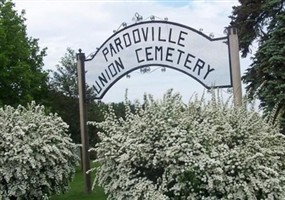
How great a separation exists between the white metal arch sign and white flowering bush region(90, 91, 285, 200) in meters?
2.73

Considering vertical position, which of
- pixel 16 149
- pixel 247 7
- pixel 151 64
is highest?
pixel 247 7

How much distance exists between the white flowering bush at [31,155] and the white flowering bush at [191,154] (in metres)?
1.62

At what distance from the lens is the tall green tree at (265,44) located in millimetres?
16000

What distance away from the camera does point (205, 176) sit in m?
5.88

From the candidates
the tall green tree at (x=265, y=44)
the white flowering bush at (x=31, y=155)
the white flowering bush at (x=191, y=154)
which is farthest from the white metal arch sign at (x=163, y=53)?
the tall green tree at (x=265, y=44)

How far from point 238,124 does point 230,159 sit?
0.59 metres

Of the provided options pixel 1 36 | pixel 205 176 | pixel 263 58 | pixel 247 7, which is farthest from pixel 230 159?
pixel 1 36

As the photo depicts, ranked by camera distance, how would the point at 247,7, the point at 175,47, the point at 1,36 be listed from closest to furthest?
1. the point at 175,47
2. the point at 247,7
3. the point at 1,36

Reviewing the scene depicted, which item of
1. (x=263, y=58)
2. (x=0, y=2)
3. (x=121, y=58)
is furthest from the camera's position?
(x=0, y=2)

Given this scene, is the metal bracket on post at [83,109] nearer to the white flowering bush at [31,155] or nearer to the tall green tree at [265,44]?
the white flowering bush at [31,155]

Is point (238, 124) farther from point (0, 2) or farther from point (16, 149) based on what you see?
point (0, 2)

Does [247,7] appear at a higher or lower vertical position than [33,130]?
higher

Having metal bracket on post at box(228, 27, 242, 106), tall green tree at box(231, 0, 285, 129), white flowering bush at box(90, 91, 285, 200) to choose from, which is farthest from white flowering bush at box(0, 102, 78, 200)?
tall green tree at box(231, 0, 285, 129)

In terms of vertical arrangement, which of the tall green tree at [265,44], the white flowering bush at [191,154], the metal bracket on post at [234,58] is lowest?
the white flowering bush at [191,154]
